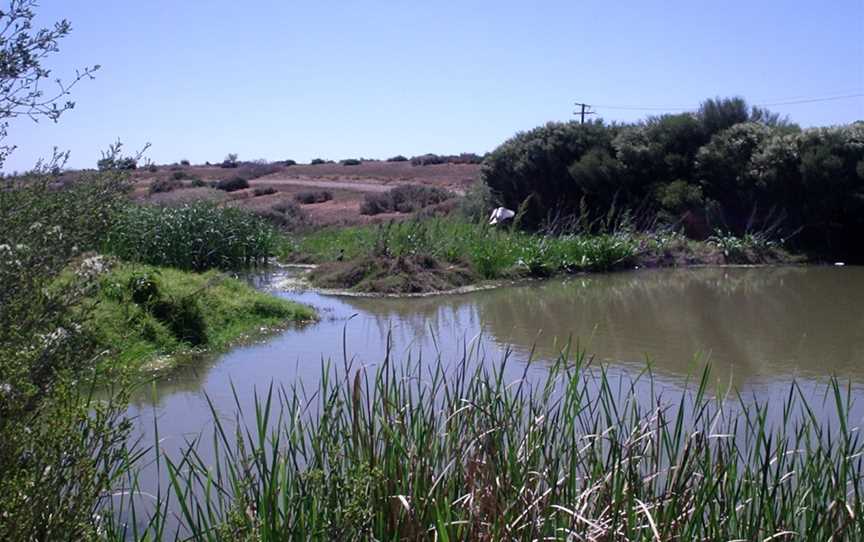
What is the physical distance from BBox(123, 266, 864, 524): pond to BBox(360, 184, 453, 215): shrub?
10721 mm

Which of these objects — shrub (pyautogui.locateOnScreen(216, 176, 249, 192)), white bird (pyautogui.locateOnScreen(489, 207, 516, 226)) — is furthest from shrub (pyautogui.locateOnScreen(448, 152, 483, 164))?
white bird (pyautogui.locateOnScreen(489, 207, 516, 226))

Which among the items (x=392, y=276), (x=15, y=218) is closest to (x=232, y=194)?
(x=392, y=276)

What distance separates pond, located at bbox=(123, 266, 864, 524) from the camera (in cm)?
985

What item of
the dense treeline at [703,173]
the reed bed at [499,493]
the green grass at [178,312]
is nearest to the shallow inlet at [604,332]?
the green grass at [178,312]

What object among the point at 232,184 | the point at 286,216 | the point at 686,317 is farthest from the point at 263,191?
the point at 686,317

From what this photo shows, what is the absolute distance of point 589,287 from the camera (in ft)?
60.3

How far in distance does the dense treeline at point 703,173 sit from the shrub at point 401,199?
13.7 ft

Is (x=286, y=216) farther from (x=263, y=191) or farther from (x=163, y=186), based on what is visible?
(x=163, y=186)

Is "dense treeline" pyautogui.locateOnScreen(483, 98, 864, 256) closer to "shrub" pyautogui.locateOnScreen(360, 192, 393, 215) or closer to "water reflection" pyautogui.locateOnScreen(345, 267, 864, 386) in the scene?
"water reflection" pyautogui.locateOnScreen(345, 267, 864, 386)

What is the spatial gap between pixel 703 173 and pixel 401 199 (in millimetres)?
10977

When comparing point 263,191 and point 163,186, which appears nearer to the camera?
point 263,191

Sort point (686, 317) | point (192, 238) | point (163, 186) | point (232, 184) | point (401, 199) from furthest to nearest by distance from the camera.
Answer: point (232, 184), point (163, 186), point (401, 199), point (192, 238), point (686, 317)

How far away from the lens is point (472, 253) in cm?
1945

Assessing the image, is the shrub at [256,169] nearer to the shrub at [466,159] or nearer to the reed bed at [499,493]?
the shrub at [466,159]
